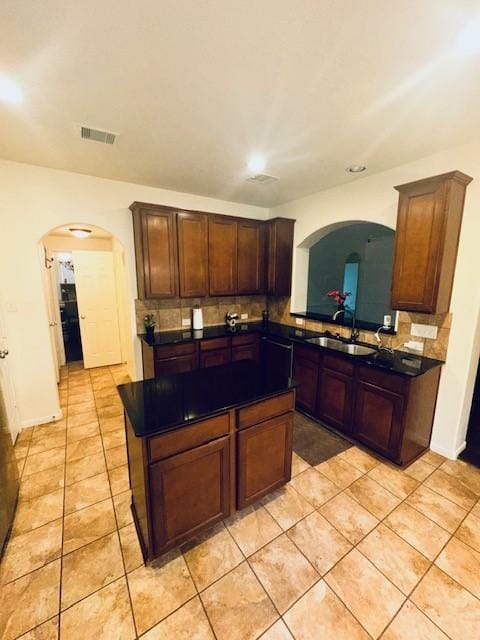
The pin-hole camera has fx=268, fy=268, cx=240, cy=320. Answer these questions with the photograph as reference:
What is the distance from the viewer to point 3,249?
110 inches

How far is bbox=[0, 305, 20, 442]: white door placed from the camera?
271cm

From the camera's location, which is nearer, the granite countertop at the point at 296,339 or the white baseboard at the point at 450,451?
the granite countertop at the point at 296,339

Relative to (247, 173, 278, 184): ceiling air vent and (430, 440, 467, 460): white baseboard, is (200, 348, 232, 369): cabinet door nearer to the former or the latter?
(247, 173, 278, 184): ceiling air vent

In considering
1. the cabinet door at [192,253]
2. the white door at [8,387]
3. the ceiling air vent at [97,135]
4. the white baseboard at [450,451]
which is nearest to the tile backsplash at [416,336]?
the white baseboard at [450,451]

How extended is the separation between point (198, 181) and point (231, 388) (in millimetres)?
2668

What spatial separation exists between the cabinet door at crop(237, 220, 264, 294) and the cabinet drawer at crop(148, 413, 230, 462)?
8.89 feet

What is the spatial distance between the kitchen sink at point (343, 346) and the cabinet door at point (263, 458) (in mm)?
1454

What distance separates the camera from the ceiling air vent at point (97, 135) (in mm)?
2145

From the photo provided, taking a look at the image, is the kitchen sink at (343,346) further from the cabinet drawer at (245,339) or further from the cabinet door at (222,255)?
the cabinet door at (222,255)

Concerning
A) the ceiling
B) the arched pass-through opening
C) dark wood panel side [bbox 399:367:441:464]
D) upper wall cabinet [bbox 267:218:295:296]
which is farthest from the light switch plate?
the arched pass-through opening

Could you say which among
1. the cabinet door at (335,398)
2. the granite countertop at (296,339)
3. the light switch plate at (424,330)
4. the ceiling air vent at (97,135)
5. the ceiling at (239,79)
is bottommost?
the cabinet door at (335,398)

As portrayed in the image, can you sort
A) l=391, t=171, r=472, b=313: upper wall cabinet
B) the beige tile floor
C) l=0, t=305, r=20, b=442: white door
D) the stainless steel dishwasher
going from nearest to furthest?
the beige tile floor
l=391, t=171, r=472, b=313: upper wall cabinet
l=0, t=305, r=20, b=442: white door
the stainless steel dishwasher

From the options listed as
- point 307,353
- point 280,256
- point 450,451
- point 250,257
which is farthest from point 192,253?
point 450,451

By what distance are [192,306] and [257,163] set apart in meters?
2.15
